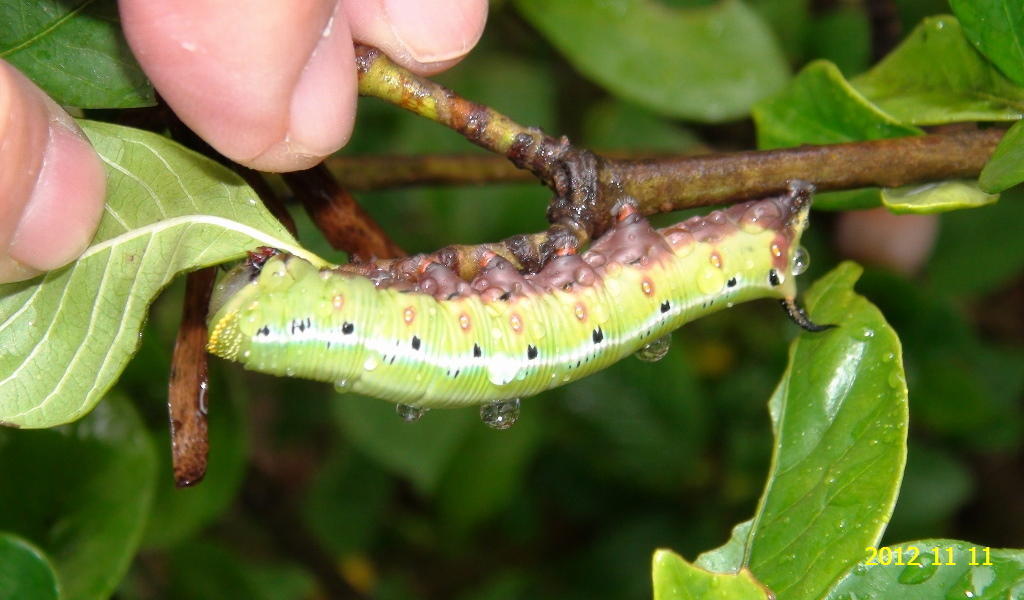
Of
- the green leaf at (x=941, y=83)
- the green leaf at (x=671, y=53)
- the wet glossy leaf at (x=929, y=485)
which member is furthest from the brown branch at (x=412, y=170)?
the wet glossy leaf at (x=929, y=485)

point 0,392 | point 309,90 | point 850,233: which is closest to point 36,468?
point 0,392

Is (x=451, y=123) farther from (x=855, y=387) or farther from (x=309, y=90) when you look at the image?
(x=855, y=387)

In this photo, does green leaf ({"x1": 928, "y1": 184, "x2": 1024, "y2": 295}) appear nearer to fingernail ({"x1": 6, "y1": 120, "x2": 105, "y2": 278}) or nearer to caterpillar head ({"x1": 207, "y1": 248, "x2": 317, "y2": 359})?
caterpillar head ({"x1": 207, "y1": 248, "x2": 317, "y2": 359})

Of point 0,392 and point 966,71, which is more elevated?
point 966,71

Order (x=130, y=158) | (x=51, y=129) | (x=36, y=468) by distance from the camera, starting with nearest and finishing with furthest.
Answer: (x=51, y=129) < (x=130, y=158) < (x=36, y=468)

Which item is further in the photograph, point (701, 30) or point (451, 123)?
point (701, 30)

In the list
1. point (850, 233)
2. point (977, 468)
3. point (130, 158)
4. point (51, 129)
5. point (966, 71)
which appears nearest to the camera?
point (51, 129)
